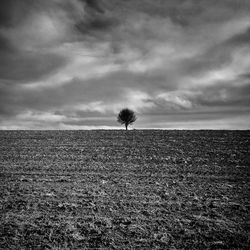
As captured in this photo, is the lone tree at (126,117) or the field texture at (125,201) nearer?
the field texture at (125,201)

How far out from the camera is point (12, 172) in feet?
35.3

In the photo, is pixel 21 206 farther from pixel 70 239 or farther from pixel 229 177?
pixel 229 177

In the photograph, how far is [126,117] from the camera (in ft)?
160

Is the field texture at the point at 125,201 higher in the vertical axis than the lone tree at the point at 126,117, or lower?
lower

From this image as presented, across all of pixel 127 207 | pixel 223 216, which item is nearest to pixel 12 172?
pixel 127 207

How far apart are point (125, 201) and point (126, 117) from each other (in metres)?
41.9

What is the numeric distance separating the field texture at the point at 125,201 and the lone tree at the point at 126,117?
112 ft

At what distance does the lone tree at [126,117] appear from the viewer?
160 ft

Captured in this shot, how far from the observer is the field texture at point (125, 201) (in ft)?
16.4

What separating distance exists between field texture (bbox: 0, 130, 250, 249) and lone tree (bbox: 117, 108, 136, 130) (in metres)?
34.2

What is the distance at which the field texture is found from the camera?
4.99m

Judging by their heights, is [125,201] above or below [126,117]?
below

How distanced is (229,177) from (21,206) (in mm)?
9390

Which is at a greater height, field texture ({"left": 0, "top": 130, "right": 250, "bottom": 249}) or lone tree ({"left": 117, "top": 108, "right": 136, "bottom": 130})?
lone tree ({"left": 117, "top": 108, "right": 136, "bottom": 130})
